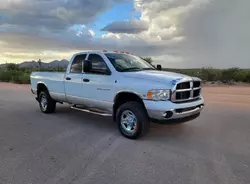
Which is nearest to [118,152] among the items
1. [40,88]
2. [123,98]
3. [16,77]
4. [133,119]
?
[133,119]

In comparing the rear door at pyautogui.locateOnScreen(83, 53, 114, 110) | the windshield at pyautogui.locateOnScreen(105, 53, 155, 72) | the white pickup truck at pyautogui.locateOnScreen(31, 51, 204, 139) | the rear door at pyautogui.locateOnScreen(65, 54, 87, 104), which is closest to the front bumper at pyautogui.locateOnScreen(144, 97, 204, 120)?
the white pickup truck at pyautogui.locateOnScreen(31, 51, 204, 139)

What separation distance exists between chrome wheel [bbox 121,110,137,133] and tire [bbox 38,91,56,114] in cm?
392

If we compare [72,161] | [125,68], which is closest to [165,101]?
[125,68]

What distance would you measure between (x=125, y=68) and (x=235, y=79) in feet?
64.6

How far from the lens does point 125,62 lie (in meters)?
7.11

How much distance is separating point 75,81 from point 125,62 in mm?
1703

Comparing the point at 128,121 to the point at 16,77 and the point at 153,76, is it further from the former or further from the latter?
the point at 16,77

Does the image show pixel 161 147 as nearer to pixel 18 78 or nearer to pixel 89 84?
pixel 89 84

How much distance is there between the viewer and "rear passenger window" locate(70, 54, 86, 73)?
25.6 ft

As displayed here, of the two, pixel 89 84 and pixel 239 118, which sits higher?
pixel 89 84

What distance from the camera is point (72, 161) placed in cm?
473

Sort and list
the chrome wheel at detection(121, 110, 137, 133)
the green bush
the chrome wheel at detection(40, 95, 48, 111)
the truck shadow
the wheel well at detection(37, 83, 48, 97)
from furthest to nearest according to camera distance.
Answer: the green bush
the wheel well at detection(37, 83, 48, 97)
the chrome wheel at detection(40, 95, 48, 111)
the truck shadow
the chrome wheel at detection(121, 110, 137, 133)

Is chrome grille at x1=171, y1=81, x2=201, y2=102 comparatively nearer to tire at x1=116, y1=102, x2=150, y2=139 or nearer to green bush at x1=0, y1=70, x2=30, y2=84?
tire at x1=116, y1=102, x2=150, y2=139

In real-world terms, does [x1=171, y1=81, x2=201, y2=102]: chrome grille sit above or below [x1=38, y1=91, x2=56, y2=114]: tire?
above
